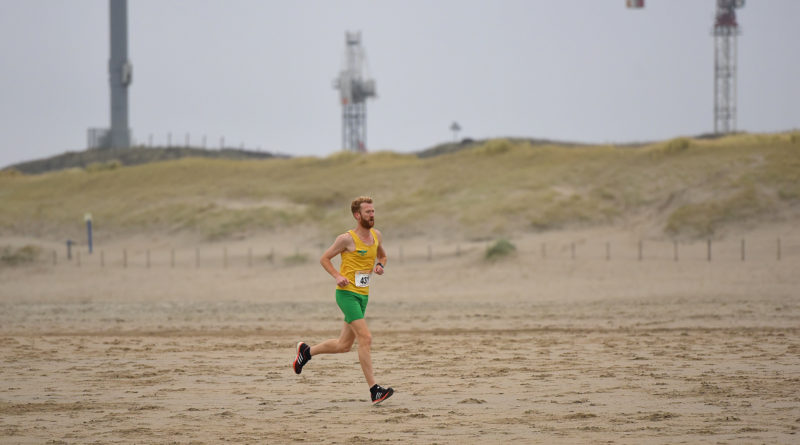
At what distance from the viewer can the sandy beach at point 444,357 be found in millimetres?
8344

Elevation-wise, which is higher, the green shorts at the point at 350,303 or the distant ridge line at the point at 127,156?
the distant ridge line at the point at 127,156

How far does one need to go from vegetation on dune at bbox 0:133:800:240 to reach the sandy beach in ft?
20.0

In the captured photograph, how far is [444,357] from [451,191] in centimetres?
2958

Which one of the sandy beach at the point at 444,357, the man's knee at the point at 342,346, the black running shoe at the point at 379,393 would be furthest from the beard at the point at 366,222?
the sandy beach at the point at 444,357

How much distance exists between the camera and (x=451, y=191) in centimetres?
4238

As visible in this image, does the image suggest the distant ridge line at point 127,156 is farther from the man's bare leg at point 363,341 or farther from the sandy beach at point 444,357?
the man's bare leg at point 363,341

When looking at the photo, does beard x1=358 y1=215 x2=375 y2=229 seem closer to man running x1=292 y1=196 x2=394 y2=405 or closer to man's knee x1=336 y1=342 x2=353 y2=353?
man running x1=292 y1=196 x2=394 y2=405

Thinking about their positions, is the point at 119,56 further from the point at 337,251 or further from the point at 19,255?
the point at 337,251

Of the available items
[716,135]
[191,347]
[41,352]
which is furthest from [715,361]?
[716,135]

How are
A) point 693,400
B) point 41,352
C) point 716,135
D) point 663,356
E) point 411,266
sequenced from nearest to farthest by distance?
point 693,400, point 663,356, point 41,352, point 411,266, point 716,135

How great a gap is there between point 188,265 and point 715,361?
2520cm

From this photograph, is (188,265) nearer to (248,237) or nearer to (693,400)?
(248,237)

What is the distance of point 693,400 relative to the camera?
9219 mm

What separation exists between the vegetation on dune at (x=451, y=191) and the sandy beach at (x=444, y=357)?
611 cm
